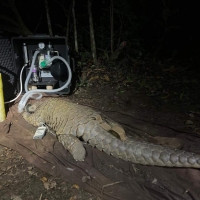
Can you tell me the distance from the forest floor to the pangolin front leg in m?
0.33

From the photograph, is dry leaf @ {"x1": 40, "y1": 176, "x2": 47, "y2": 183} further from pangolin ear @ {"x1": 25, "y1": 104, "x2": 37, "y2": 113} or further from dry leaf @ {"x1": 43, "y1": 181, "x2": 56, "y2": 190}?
pangolin ear @ {"x1": 25, "y1": 104, "x2": 37, "y2": 113}

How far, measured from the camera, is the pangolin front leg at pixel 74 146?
7.98 ft

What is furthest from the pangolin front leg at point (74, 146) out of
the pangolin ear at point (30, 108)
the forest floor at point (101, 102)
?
the pangolin ear at point (30, 108)

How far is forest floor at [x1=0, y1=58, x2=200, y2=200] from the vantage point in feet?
6.79

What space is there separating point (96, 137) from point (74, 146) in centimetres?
25

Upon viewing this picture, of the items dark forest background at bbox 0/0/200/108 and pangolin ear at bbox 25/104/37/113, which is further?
dark forest background at bbox 0/0/200/108

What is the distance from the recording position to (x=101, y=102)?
380 centimetres

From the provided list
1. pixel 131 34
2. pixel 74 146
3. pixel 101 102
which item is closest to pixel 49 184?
pixel 74 146

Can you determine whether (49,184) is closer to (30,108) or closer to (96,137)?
(96,137)

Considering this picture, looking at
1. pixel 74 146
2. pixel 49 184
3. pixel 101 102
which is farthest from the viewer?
pixel 101 102

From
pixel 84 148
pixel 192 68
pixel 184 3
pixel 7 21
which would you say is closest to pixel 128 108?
pixel 84 148

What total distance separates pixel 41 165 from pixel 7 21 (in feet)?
10.6

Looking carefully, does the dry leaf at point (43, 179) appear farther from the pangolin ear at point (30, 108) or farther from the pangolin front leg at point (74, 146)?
the pangolin ear at point (30, 108)

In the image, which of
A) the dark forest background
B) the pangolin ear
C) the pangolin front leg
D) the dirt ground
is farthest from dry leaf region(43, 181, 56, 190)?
the dark forest background
